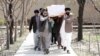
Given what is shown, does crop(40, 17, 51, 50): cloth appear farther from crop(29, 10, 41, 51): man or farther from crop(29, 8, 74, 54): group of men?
crop(29, 10, 41, 51): man

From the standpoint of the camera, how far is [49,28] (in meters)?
13.7

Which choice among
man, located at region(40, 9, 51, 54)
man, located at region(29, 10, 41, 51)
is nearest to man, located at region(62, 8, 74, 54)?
man, located at region(40, 9, 51, 54)

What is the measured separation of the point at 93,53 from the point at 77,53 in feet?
2.42

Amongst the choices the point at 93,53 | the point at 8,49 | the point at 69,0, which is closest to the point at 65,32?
the point at 93,53

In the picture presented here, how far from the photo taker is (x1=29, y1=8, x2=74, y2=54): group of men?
13641mm

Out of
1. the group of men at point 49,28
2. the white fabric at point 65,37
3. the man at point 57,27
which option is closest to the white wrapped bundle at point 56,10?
the group of men at point 49,28

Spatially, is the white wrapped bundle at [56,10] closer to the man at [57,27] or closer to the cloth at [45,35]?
the man at [57,27]

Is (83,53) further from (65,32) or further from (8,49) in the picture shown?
(8,49)

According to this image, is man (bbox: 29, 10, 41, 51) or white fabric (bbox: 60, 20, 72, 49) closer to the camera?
white fabric (bbox: 60, 20, 72, 49)

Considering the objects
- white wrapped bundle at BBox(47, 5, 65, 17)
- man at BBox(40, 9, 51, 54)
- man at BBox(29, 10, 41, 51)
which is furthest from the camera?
man at BBox(29, 10, 41, 51)

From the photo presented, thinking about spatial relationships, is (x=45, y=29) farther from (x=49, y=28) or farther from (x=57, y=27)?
(x=57, y=27)

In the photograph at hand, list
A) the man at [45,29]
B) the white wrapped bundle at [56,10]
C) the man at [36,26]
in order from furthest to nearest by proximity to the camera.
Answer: the man at [36,26] < the white wrapped bundle at [56,10] < the man at [45,29]

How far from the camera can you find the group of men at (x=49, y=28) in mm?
13641

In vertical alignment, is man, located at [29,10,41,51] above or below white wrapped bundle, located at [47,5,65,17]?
below
